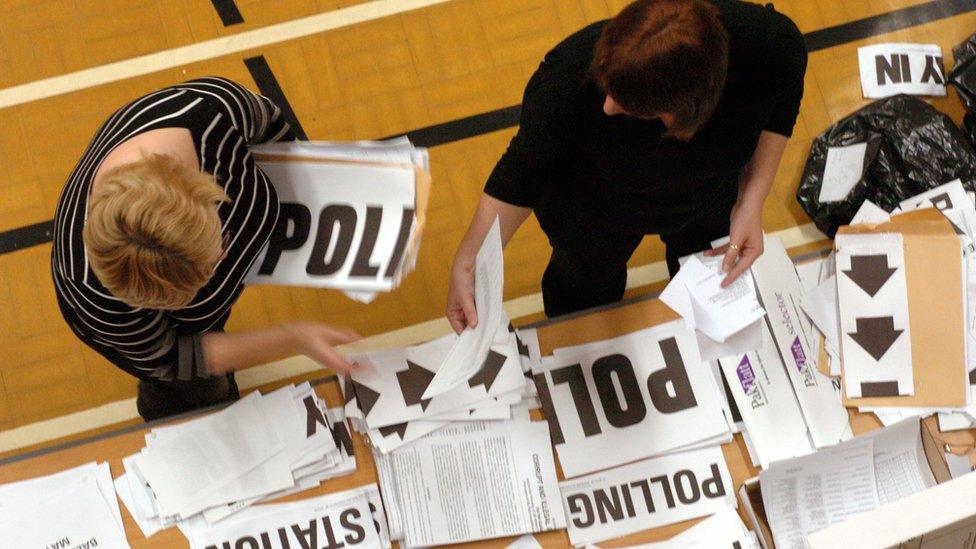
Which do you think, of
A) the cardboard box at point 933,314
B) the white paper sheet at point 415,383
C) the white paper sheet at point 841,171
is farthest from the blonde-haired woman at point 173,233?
the white paper sheet at point 841,171

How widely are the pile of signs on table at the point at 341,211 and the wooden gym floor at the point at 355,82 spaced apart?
1.03m

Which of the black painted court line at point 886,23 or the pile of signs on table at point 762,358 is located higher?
the black painted court line at point 886,23

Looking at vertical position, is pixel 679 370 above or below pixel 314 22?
below

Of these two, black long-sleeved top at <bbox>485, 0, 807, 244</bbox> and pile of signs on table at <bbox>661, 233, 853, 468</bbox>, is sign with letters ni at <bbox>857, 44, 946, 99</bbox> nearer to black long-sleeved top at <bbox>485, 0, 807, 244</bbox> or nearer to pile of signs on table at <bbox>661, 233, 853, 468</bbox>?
pile of signs on table at <bbox>661, 233, 853, 468</bbox>

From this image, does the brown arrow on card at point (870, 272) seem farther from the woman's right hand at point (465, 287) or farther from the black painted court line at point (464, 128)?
the black painted court line at point (464, 128)

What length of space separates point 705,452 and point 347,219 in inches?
40.4

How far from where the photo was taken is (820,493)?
188 centimetres

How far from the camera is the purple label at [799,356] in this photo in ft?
6.85

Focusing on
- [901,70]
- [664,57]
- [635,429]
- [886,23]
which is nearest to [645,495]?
[635,429]

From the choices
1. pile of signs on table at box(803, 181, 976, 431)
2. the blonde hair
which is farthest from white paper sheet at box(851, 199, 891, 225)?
the blonde hair

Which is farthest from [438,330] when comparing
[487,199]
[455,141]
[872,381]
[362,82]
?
[872,381]

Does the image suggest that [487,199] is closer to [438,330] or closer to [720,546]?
[720,546]

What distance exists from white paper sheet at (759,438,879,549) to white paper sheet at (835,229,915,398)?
0.23m

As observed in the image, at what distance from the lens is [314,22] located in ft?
10.5
